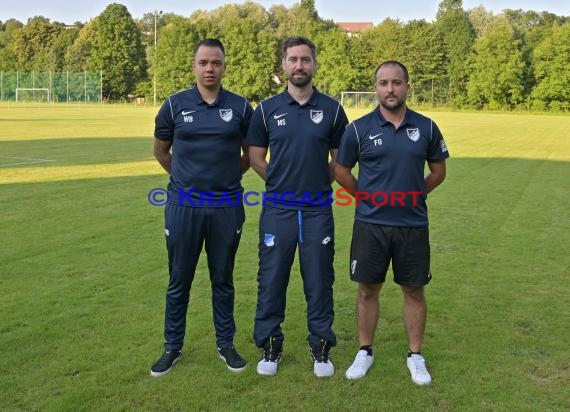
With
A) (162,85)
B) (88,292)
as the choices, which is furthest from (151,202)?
(162,85)

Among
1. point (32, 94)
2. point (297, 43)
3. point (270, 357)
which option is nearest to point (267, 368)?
point (270, 357)

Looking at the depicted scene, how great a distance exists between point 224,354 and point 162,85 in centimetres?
6890

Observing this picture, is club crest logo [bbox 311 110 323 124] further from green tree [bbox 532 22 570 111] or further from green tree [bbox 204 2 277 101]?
green tree [bbox 204 2 277 101]

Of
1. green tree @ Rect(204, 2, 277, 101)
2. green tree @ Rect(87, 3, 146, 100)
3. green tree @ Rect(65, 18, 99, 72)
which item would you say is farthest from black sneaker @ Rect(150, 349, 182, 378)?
green tree @ Rect(65, 18, 99, 72)

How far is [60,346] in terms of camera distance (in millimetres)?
4203

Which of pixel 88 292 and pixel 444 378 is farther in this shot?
pixel 88 292

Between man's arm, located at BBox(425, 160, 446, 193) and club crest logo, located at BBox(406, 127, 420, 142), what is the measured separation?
29cm

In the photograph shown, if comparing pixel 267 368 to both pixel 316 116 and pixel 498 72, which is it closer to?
pixel 316 116

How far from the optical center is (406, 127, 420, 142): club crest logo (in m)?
3.65

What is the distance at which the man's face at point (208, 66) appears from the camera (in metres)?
3.74

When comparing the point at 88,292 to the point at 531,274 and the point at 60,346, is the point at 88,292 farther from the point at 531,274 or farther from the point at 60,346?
the point at 531,274

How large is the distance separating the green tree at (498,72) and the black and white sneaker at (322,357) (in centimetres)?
5938

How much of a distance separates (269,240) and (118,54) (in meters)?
77.9

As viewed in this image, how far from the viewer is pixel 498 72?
58.6m
